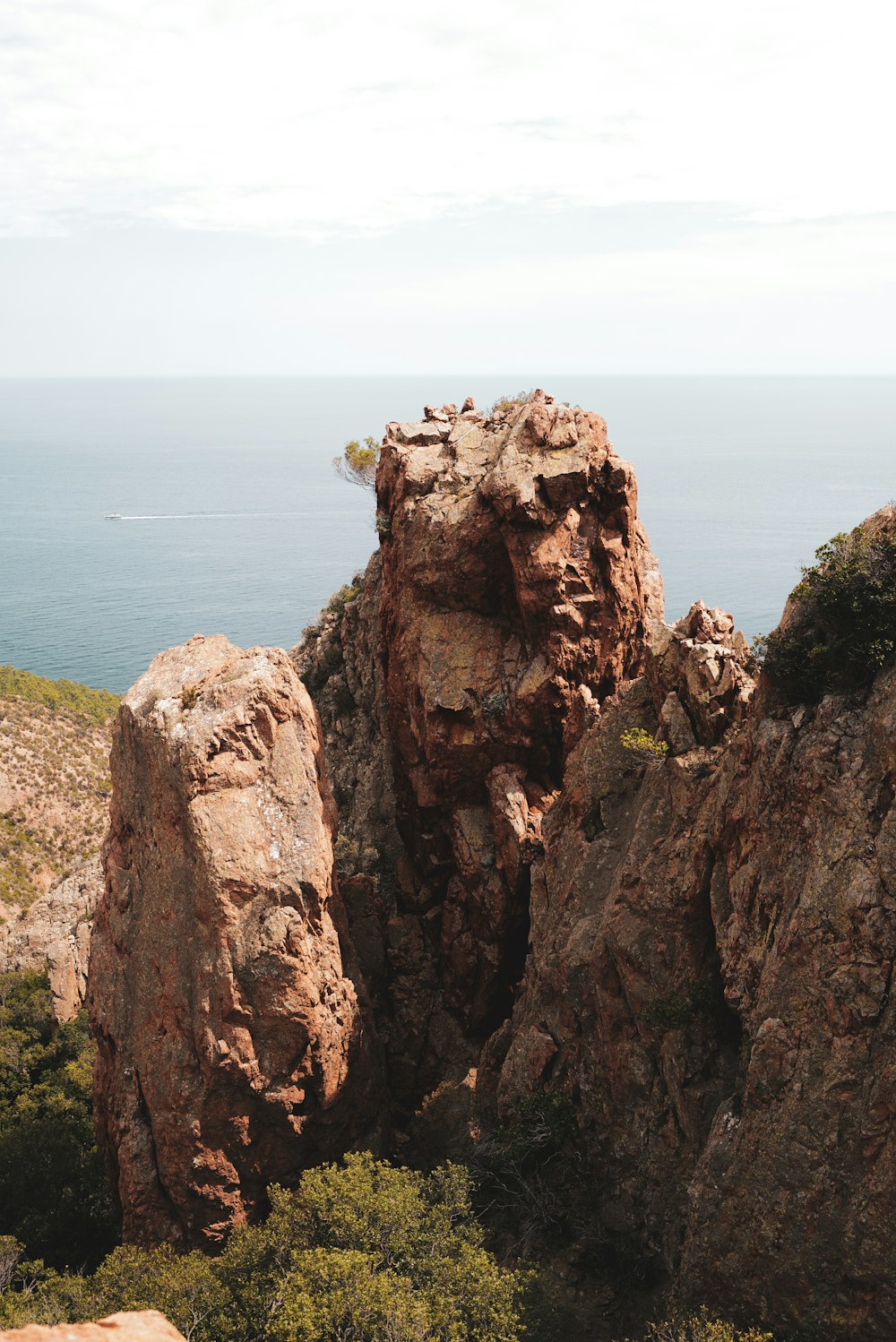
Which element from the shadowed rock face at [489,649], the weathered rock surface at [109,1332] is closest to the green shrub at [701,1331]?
the weathered rock surface at [109,1332]

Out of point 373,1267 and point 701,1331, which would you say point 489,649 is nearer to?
point 373,1267

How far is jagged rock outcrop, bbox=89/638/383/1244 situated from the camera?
93.1ft

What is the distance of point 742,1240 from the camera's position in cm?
2028

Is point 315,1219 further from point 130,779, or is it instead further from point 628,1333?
point 130,779

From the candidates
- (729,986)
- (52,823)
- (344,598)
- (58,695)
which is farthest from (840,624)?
(58,695)

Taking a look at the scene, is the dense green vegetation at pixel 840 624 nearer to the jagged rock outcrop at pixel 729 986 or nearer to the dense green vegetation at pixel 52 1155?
the jagged rock outcrop at pixel 729 986

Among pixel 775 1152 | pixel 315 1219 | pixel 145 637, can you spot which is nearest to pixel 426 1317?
pixel 315 1219

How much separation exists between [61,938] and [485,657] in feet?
Result: 112

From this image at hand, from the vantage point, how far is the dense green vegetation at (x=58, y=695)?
287ft

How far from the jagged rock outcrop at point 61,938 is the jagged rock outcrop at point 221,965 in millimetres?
24041

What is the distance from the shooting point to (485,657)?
32875 mm

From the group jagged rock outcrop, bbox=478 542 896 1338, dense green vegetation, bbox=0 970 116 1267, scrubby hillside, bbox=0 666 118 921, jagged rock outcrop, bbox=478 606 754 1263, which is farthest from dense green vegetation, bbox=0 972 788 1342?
scrubby hillside, bbox=0 666 118 921

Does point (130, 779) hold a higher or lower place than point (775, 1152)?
higher

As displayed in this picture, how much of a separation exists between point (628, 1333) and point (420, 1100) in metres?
12.6
